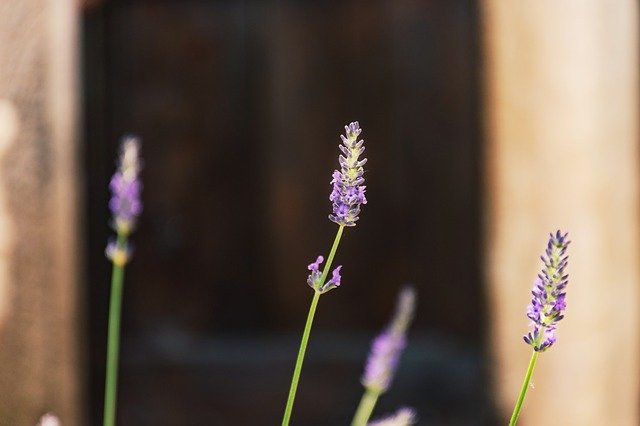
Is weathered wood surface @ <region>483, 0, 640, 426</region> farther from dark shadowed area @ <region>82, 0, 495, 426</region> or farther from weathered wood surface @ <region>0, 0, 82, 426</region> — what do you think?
dark shadowed area @ <region>82, 0, 495, 426</region>

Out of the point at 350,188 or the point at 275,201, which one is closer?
the point at 350,188

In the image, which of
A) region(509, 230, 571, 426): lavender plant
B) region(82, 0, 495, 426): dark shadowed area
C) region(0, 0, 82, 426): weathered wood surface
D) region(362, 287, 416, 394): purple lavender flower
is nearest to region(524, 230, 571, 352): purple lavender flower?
region(509, 230, 571, 426): lavender plant

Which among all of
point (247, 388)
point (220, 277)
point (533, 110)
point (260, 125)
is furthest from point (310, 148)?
point (533, 110)

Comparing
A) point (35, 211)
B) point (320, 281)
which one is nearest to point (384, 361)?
point (320, 281)

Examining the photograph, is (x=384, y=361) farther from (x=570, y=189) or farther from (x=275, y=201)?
(x=275, y=201)

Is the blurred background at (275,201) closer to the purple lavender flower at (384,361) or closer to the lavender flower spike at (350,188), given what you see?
the purple lavender flower at (384,361)

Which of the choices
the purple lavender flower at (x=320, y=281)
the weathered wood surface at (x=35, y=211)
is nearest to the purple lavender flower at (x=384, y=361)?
the purple lavender flower at (x=320, y=281)

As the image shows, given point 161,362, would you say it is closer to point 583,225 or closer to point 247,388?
point 247,388
